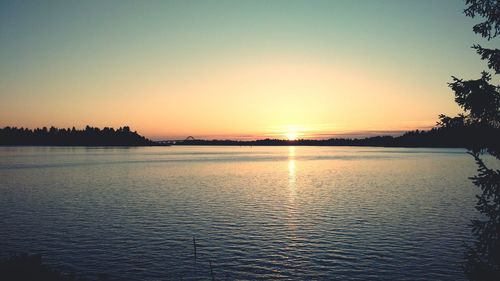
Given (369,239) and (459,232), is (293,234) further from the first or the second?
(459,232)

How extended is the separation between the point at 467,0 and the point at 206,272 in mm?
22858

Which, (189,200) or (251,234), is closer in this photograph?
(251,234)

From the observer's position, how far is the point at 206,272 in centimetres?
2839

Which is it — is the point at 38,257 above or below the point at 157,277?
above

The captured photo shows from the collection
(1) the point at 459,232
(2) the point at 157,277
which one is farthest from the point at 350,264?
(1) the point at 459,232

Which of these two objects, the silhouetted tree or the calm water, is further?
the calm water

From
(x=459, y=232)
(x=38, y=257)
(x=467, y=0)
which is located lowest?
(x=459, y=232)

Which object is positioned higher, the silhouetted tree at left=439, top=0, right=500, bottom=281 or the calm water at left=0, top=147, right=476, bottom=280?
the silhouetted tree at left=439, top=0, right=500, bottom=281

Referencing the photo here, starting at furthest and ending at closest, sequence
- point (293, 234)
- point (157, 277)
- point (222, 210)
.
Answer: point (222, 210), point (293, 234), point (157, 277)

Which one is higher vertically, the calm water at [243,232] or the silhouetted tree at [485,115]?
the silhouetted tree at [485,115]

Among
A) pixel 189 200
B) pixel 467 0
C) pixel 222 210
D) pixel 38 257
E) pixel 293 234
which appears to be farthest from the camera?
pixel 189 200

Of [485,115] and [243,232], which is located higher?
[485,115]

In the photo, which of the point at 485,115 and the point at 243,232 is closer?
the point at 485,115

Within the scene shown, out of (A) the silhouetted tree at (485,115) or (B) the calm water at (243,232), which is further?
(B) the calm water at (243,232)
